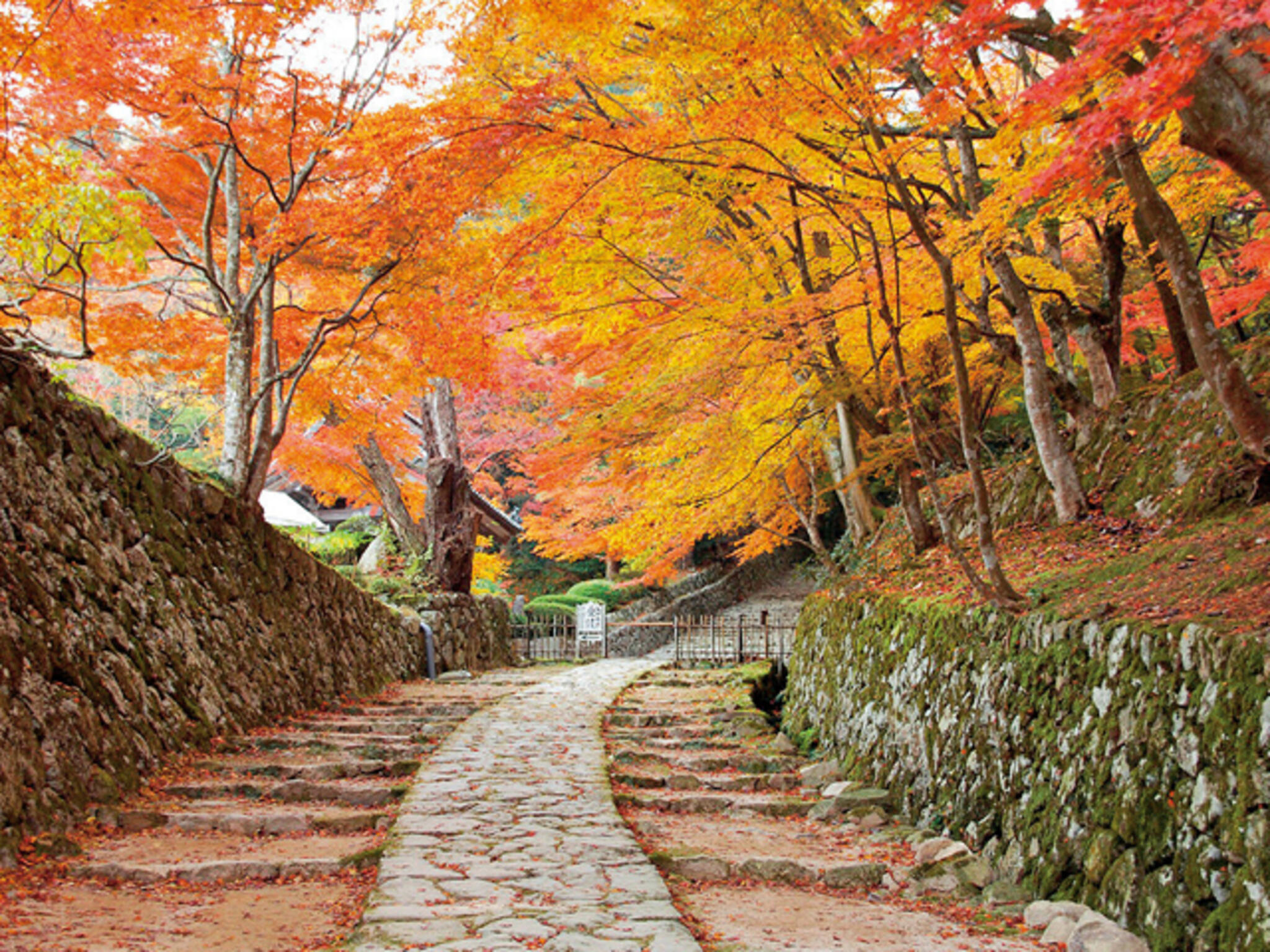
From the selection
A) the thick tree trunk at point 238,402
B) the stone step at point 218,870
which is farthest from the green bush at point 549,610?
the stone step at point 218,870

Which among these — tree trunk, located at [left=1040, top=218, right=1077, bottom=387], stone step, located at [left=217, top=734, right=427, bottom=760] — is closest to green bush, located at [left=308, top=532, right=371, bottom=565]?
stone step, located at [left=217, top=734, right=427, bottom=760]

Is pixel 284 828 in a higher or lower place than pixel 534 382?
lower

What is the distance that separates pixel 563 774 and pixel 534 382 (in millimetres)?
12813

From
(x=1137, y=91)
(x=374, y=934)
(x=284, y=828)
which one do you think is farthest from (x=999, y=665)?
(x=284, y=828)

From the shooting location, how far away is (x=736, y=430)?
1077 cm

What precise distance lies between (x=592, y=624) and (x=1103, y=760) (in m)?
17.5

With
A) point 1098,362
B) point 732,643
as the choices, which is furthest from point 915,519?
point 732,643

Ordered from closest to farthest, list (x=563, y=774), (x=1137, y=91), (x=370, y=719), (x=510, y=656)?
(x=1137, y=91) → (x=563, y=774) → (x=370, y=719) → (x=510, y=656)

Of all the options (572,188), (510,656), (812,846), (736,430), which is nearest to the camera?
(812,846)

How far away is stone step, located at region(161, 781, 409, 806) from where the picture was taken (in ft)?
19.9

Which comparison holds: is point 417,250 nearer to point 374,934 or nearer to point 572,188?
point 572,188

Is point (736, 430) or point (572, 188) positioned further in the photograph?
point (736, 430)

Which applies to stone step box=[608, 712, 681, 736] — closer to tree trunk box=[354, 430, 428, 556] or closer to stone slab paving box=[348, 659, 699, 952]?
stone slab paving box=[348, 659, 699, 952]

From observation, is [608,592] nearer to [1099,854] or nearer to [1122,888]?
[1099,854]
